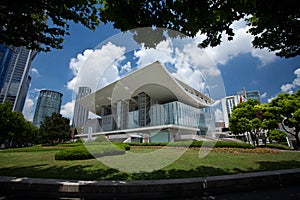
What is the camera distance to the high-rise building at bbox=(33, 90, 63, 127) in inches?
3228

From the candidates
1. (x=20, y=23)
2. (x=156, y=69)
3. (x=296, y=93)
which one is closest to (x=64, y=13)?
(x=20, y=23)

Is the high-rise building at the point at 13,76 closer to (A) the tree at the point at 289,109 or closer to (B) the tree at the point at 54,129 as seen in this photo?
(B) the tree at the point at 54,129

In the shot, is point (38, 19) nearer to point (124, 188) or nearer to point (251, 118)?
point (124, 188)

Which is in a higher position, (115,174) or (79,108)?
(79,108)

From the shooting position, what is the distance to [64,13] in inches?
176

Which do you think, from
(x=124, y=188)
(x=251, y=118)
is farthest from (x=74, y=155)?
(x=251, y=118)

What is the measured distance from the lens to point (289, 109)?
14.5 meters

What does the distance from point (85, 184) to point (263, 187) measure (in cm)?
381

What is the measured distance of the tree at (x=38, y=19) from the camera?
3857mm

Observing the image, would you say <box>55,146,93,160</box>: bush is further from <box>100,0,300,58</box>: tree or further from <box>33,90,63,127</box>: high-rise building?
<box>33,90,63,127</box>: high-rise building

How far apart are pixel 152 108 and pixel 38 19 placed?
31.6 meters

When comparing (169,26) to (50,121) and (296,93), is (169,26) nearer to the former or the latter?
(296,93)

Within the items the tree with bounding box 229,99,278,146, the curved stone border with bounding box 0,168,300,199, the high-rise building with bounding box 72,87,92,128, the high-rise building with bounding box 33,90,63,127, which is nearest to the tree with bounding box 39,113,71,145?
the high-rise building with bounding box 72,87,92,128

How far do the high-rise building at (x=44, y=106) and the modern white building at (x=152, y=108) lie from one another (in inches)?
2245
